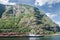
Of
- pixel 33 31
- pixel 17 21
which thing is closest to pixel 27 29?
pixel 33 31

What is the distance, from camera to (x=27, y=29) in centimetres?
3984

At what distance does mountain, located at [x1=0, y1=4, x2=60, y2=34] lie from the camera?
40.6 meters

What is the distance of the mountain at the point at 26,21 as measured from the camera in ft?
133

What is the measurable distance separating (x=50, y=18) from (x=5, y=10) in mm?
14221

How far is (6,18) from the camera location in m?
46.7

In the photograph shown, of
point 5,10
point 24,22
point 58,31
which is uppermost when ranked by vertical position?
point 5,10

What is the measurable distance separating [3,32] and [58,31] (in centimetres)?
1265

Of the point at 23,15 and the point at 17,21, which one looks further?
the point at 23,15

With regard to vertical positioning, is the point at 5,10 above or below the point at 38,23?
above

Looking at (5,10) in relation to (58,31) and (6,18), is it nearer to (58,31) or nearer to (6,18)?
(6,18)

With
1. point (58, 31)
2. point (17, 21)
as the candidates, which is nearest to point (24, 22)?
point (17, 21)

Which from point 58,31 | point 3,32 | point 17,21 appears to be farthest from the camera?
point 17,21

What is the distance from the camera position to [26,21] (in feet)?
143

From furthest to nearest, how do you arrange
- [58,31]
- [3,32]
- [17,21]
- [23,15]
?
[23,15]
[17,21]
[58,31]
[3,32]
